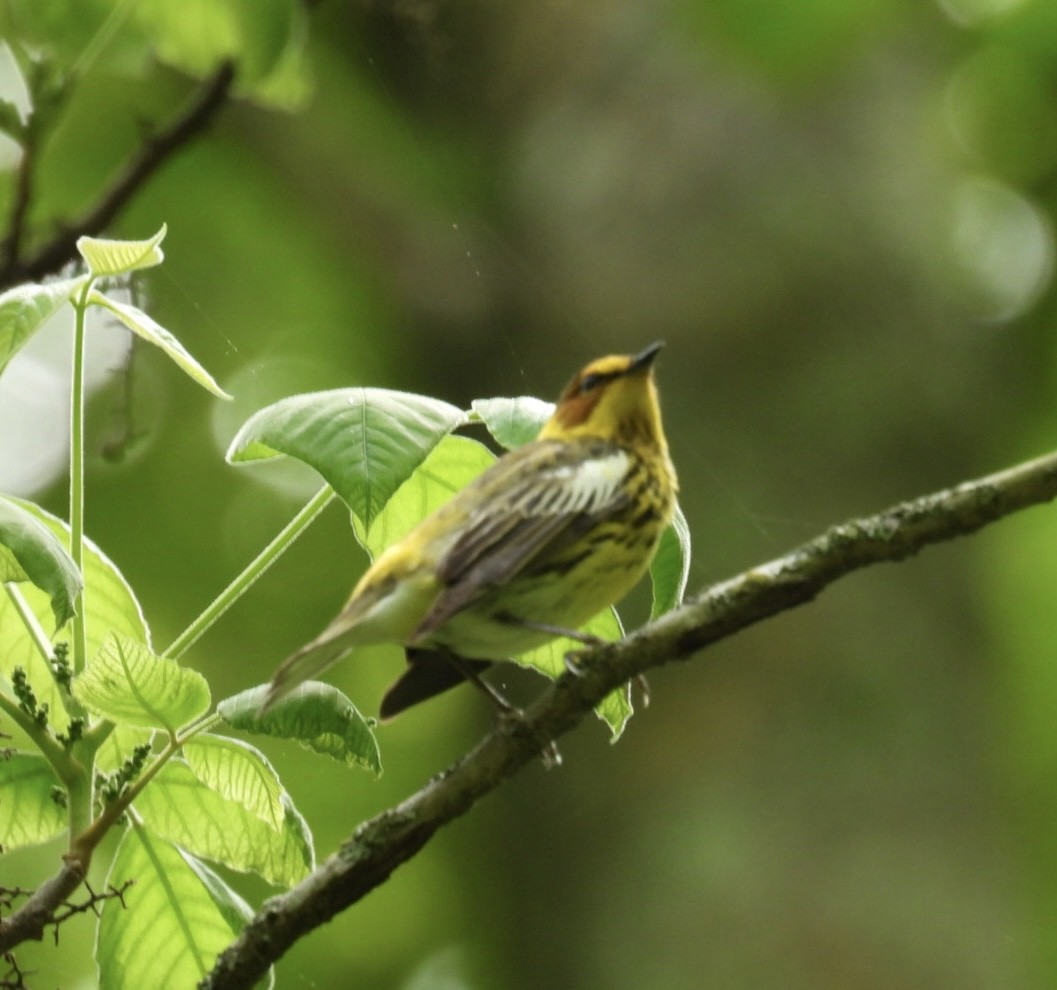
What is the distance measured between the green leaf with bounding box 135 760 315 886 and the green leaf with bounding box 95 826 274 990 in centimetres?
2

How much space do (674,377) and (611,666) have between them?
6.38 feet

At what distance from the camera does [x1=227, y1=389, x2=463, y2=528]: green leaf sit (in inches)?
45.6

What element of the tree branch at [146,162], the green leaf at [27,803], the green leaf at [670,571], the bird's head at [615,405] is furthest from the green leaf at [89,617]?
the tree branch at [146,162]

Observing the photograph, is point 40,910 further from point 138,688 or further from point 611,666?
point 611,666

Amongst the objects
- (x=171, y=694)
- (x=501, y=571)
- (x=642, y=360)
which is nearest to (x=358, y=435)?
(x=171, y=694)

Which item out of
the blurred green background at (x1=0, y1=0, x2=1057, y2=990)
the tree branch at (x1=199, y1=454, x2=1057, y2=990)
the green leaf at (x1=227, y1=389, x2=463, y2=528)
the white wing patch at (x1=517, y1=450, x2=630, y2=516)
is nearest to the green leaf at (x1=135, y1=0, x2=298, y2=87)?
the blurred green background at (x1=0, y1=0, x2=1057, y2=990)

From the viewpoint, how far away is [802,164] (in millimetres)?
3207

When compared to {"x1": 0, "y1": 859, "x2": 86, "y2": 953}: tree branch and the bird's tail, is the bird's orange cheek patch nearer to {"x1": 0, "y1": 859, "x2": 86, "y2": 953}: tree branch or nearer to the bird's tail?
the bird's tail

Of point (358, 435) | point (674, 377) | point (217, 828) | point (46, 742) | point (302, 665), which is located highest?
point (358, 435)

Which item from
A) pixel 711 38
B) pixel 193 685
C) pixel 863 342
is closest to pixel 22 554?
pixel 193 685

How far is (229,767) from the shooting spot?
48.6 inches

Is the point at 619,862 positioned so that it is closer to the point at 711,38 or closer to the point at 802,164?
the point at 802,164

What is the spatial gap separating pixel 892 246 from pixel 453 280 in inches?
44.5

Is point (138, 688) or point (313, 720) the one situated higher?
point (138, 688)
